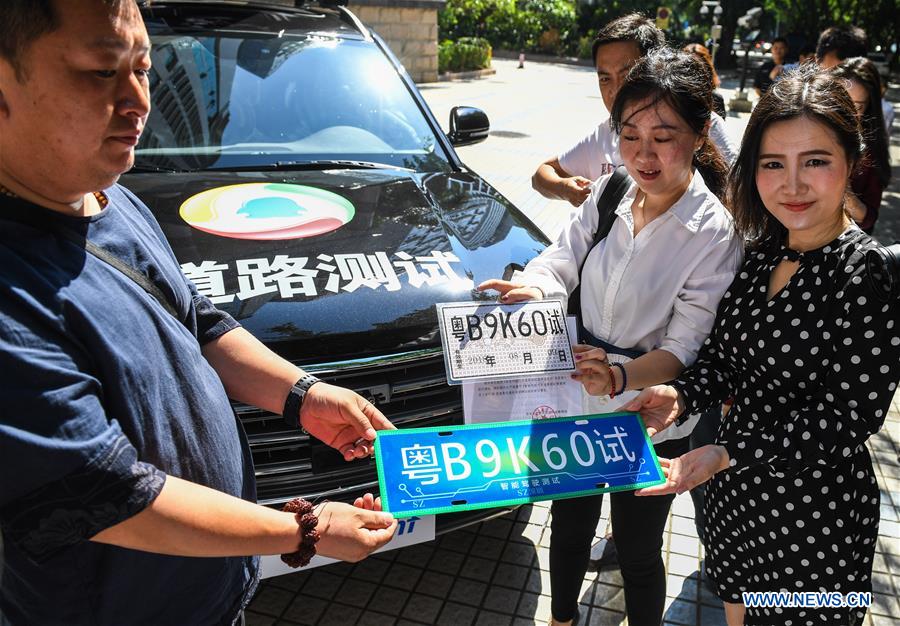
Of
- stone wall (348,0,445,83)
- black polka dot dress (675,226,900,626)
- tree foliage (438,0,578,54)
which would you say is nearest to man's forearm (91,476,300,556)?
black polka dot dress (675,226,900,626)

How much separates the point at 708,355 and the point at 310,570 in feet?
5.49

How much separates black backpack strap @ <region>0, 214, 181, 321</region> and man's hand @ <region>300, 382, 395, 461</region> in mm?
396

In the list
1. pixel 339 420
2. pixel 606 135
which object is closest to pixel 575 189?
pixel 606 135

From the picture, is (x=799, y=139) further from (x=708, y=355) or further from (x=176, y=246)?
(x=176, y=246)

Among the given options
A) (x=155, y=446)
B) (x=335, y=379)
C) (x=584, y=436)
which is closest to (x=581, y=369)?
(x=584, y=436)

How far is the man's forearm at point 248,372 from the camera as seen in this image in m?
1.61

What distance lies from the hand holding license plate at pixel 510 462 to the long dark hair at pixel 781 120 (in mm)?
600

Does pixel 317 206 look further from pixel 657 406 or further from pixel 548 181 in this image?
pixel 657 406

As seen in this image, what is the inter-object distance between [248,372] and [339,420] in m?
0.23

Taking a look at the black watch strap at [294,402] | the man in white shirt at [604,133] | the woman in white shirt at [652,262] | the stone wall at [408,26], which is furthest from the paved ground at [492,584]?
the stone wall at [408,26]

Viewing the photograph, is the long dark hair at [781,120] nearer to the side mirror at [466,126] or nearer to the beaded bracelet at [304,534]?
the beaded bracelet at [304,534]

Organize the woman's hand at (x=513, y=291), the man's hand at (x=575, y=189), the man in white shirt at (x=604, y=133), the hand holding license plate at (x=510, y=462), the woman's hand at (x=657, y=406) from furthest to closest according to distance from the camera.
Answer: the man's hand at (x=575, y=189) < the man in white shirt at (x=604, y=133) < the woman's hand at (x=513, y=291) < the woman's hand at (x=657, y=406) < the hand holding license plate at (x=510, y=462)

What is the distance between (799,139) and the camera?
1704 mm

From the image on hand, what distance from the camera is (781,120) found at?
5.67ft
